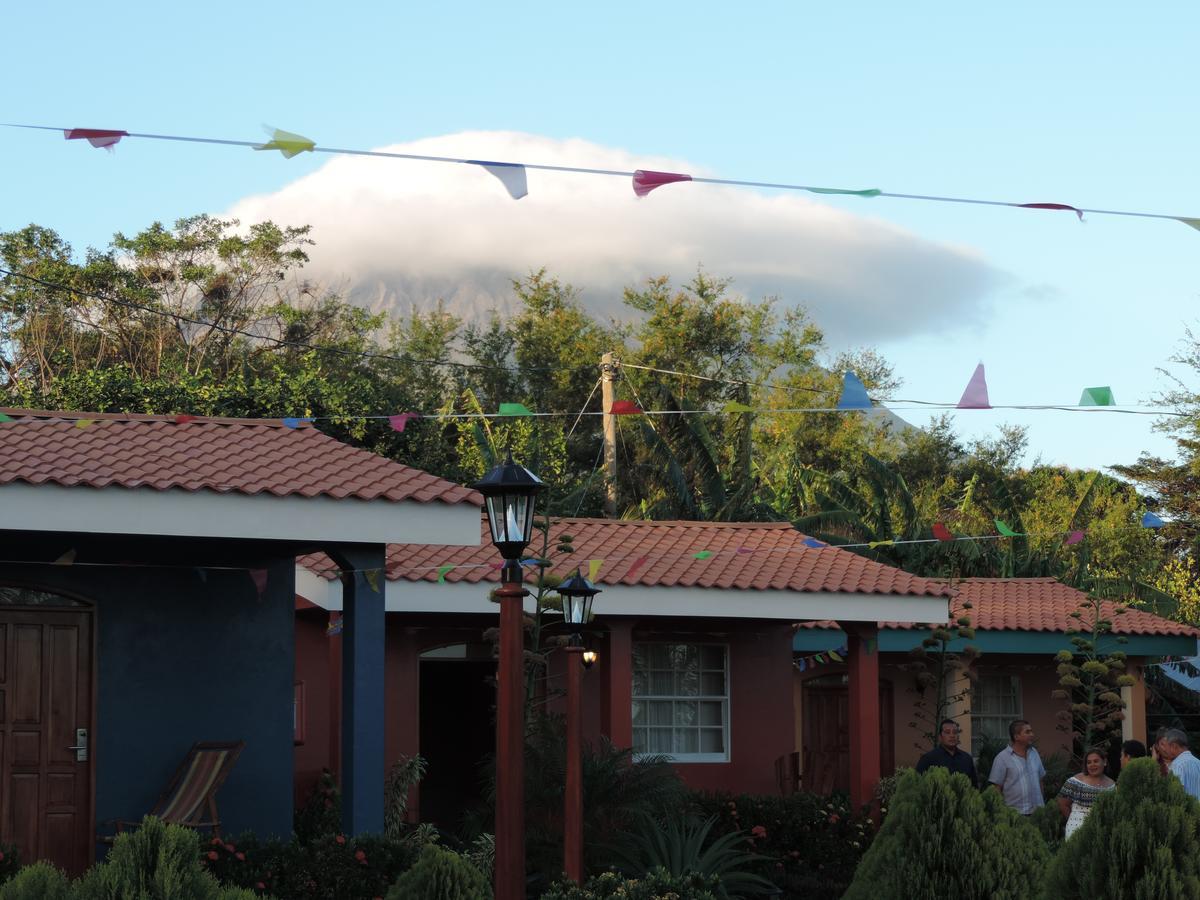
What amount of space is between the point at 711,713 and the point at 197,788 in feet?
22.7

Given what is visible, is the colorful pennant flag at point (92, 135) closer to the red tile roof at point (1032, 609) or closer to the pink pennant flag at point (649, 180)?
the pink pennant flag at point (649, 180)

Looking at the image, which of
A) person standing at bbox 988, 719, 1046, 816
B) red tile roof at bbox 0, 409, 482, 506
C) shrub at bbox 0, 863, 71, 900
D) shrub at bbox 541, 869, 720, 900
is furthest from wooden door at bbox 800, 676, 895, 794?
shrub at bbox 0, 863, 71, 900

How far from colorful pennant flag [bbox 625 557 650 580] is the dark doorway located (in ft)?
16.8

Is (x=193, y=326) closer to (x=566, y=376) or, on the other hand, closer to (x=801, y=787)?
(x=566, y=376)

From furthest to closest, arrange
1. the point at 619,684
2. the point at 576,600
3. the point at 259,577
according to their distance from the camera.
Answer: the point at 619,684
the point at 259,577
the point at 576,600

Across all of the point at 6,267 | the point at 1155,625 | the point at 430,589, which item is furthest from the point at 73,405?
the point at 1155,625

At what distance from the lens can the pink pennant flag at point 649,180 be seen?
795cm

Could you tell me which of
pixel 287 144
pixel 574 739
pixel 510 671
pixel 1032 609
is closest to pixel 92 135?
pixel 287 144

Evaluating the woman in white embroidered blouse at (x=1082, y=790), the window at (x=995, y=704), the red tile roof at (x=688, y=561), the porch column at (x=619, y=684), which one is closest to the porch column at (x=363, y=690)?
the red tile roof at (x=688, y=561)

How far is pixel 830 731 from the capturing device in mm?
20766

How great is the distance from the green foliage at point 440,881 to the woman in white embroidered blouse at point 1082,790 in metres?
5.46

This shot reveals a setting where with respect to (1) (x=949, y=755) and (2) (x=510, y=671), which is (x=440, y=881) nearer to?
(2) (x=510, y=671)

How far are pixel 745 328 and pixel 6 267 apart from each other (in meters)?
15.8

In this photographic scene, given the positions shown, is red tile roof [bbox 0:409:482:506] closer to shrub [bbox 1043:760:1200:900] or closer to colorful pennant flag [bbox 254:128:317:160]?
colorful pennant flag [bbox 254:128:317:160]
